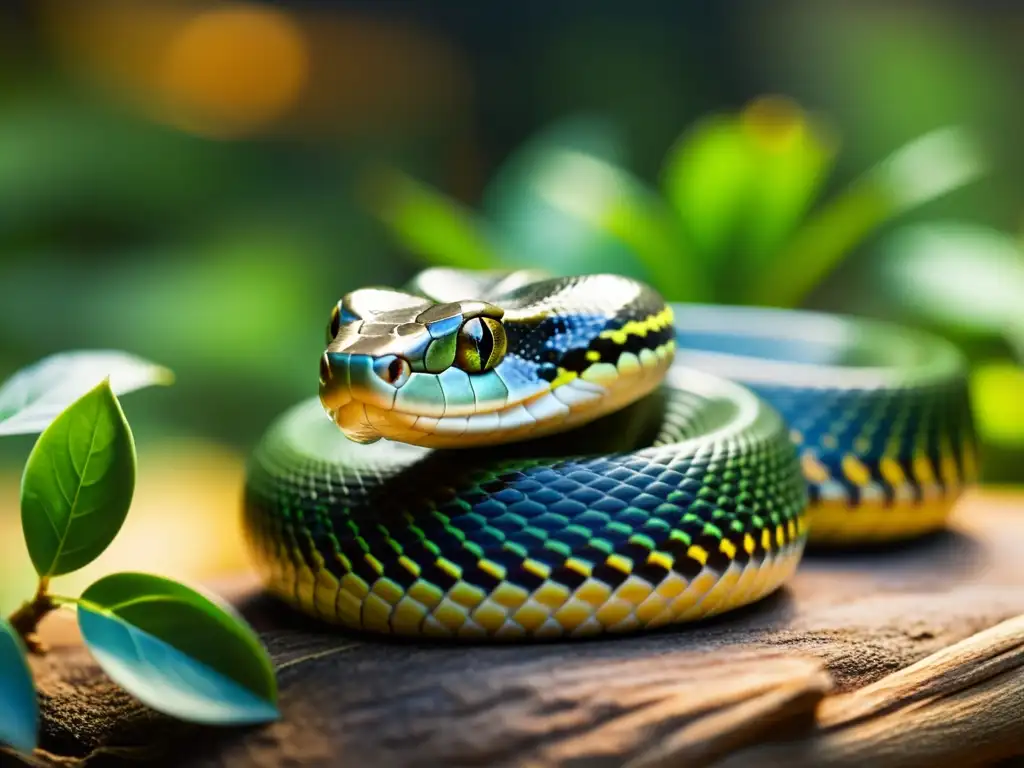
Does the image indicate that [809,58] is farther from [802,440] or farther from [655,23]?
[802,440]

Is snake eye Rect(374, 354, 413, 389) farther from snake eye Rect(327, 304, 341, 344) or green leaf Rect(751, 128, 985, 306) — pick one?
green leaf Rect(751, 128, 985, 306)

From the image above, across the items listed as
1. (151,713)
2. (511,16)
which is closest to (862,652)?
(151,713)

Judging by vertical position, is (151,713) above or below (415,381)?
below

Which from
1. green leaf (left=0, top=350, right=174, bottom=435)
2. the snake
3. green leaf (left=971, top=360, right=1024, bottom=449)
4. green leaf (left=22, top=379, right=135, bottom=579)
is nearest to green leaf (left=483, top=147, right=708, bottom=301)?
green leaf (left=971, top=360, right=1024, bottom=449)

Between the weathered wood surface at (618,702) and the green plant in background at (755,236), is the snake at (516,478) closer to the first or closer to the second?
the weathered wood surface at (618,702)

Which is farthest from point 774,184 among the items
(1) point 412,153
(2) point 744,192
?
(1) point 412,153

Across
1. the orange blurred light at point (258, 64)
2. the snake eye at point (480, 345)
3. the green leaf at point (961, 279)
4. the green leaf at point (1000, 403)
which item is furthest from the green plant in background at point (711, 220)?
the orange blurred light at point (258, 64)

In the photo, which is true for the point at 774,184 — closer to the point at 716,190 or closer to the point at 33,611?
the point at 716,190
